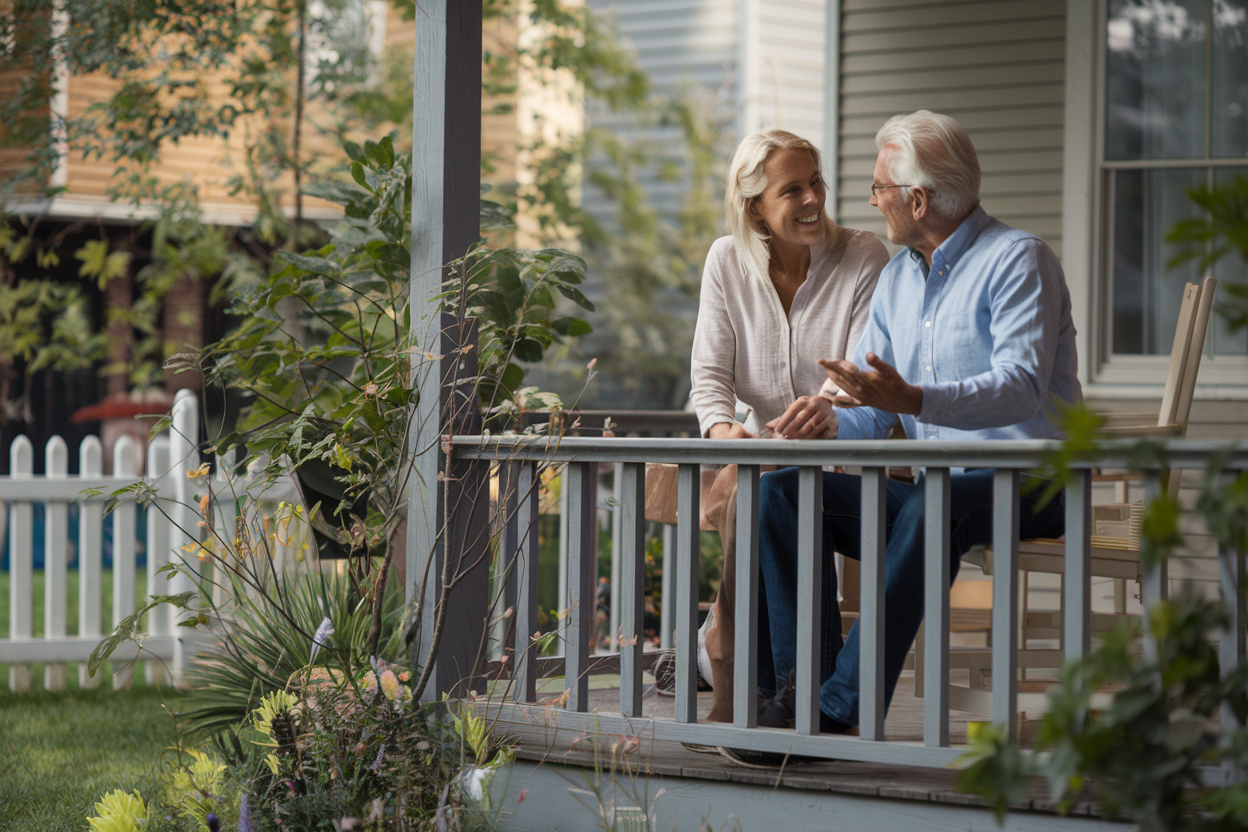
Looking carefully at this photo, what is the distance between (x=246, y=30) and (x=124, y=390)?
5.24 metres

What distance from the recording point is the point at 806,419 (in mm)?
2660

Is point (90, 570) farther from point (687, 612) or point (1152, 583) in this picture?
point (1152, 583)

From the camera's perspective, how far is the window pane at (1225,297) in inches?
188

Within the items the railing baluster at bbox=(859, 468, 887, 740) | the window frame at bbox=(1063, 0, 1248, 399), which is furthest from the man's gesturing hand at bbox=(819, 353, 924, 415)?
the window frame at bbox=(1063, 0, 1248, 399)

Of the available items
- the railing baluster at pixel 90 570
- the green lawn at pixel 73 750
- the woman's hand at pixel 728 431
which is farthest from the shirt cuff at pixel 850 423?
the railing baluster at pixel 90 570

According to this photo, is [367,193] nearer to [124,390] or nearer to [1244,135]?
[1244,135]

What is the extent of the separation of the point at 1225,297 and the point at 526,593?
3.68 m

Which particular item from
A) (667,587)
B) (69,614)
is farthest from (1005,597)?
(69,614)

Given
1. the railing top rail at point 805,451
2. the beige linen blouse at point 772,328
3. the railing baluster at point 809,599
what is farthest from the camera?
the beige linen blouse at point 772,328

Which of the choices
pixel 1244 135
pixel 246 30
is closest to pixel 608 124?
pixel 246 30

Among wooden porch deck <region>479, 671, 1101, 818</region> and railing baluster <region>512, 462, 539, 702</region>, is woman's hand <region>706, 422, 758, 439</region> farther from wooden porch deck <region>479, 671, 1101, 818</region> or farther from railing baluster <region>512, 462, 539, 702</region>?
wooden porch deck <region>479, 671, 1101, 818</region>

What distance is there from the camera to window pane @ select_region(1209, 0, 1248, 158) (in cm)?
485

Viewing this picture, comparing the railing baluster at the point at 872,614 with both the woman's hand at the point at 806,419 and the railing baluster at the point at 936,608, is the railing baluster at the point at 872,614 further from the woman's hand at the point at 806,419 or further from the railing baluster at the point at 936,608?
the woman's hand at the point at 806,419

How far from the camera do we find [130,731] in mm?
4355
